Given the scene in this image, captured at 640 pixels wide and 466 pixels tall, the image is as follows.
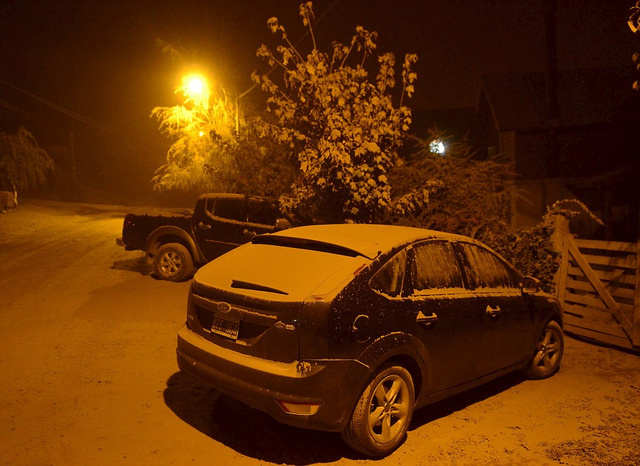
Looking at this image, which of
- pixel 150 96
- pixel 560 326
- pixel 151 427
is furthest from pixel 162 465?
pixel 150 96

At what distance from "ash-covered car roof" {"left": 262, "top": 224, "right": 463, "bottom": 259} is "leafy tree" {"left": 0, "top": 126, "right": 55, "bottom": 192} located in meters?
28.1

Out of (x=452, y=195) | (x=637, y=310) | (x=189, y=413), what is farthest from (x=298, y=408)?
(x=452, y=195)

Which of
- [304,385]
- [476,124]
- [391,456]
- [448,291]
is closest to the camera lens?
[304,385]

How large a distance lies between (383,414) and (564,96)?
979 inches

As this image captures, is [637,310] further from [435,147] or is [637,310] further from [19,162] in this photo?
[19,162]

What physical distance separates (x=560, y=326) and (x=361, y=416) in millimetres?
3417

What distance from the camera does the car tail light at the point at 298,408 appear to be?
3.75m

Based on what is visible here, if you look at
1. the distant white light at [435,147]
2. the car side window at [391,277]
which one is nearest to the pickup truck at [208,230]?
the distant white light at [435,147]

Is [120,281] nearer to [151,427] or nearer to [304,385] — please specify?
[151,427]

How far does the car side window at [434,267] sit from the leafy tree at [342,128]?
4359 millimetres

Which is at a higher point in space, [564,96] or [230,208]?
[564,96]

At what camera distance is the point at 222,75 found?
731 inches

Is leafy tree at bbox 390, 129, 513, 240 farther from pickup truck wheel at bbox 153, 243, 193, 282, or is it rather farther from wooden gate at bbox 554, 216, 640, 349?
pickup truck wheel at bbox 153, 243, 193, 282

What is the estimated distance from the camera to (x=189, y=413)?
4758 millimetres
